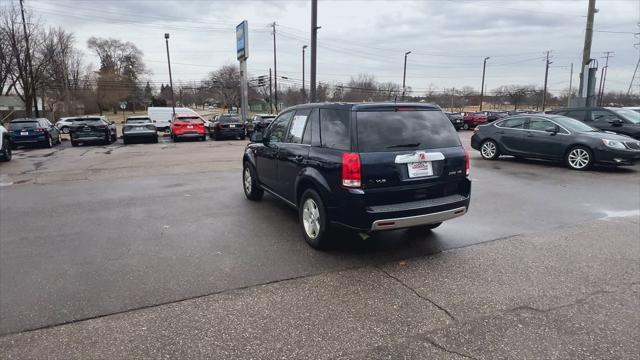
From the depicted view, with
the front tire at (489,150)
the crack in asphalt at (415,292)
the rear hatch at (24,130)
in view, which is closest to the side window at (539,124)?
the front tire at (489,150)

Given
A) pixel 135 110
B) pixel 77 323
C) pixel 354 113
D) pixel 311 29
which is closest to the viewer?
pixel 77 323

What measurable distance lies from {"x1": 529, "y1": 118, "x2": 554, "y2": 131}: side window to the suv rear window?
8287mm

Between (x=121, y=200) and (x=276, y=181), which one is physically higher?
(x=276, y=181)

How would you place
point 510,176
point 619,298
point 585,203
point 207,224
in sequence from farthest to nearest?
point 510,176 → point 585,203 → point 207,224 → point 619,298

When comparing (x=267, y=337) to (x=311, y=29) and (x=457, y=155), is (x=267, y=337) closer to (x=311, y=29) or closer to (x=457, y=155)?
(x=457, y=155)

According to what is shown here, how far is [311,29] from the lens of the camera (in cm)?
1908

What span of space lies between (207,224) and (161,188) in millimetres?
3416

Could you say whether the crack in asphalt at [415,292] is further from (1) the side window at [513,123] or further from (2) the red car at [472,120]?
(2) the red car at [472,120]

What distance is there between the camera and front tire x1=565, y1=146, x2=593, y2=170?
35.0 ft

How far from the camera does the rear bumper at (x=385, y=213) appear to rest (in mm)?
4230

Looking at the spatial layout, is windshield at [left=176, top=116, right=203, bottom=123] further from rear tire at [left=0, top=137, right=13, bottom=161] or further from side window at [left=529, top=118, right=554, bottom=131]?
side window at [left=529, top=118, right=554, bottom=131]

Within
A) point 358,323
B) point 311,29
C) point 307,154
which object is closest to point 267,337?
point 358,323

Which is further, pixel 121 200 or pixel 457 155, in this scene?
pixel 121 200

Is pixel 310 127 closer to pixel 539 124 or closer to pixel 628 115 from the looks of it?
pixel 539 124
